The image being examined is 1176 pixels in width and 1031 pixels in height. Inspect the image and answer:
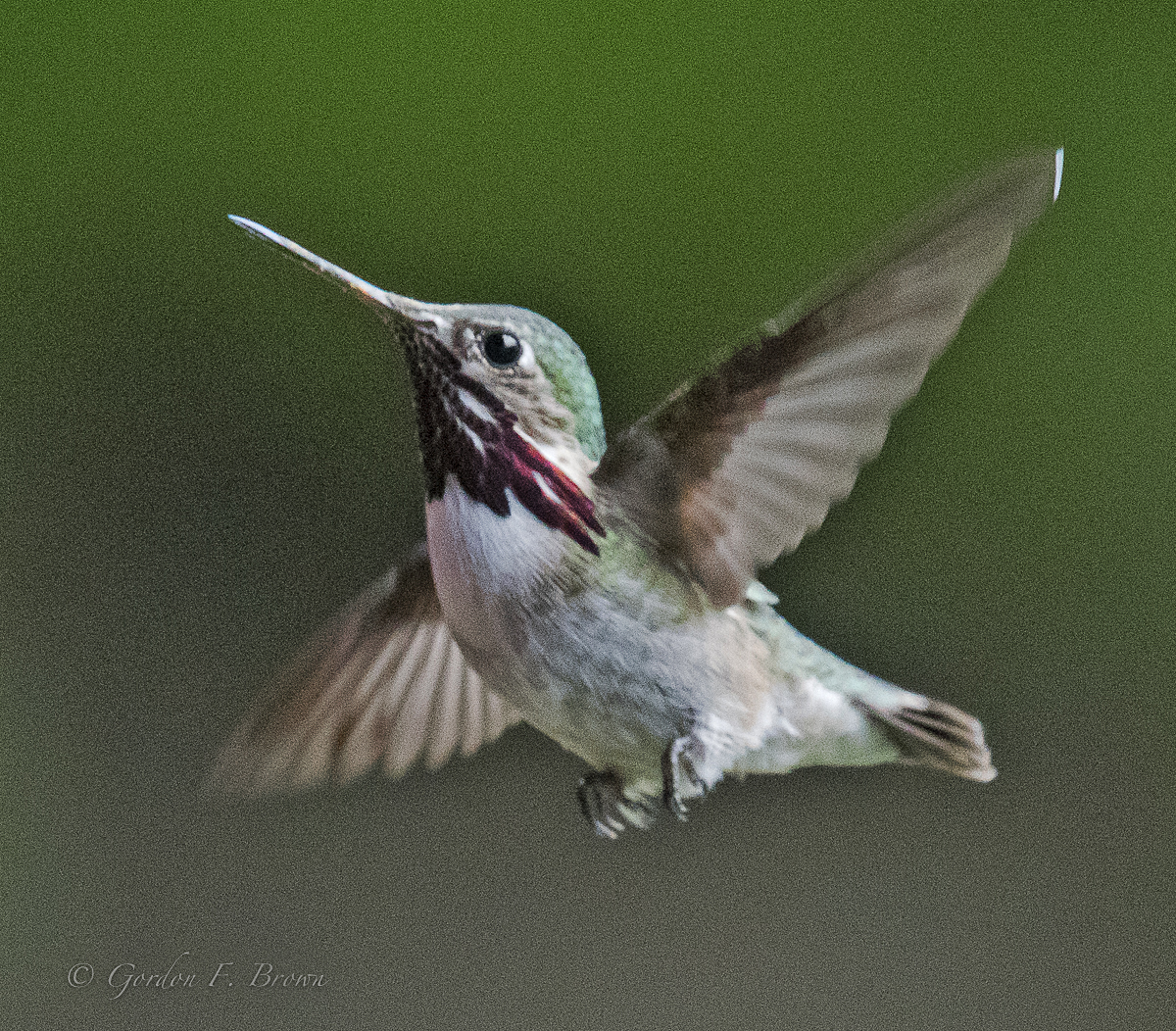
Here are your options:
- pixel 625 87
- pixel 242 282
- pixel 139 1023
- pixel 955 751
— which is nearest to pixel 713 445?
pixel 955 751

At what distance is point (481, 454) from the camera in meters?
0.66

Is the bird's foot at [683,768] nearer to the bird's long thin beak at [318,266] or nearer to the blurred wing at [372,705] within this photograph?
the blurred wing at [372,705]

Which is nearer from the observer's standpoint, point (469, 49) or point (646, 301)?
point (646, 301)

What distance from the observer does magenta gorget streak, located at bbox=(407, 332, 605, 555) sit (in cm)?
62

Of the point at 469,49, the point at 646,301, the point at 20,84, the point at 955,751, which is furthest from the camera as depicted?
the point at 20,84

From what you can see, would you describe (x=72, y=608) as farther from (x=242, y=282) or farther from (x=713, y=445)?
(x=713, y=445)

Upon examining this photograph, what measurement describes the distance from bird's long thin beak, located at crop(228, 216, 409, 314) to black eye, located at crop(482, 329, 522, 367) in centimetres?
6

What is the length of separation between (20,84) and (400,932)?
2.90ft

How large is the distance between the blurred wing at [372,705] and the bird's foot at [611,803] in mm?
110

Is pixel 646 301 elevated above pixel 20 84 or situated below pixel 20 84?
below

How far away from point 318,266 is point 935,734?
551 mm

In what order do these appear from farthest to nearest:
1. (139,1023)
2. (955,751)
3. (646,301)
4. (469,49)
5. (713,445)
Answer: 1. (139,1023)
2. (469,49)
3. (646,301)
4. (955,751)
5. (713,445)

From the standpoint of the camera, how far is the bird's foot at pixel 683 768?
0.75 meters

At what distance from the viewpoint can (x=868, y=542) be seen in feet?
3.41
